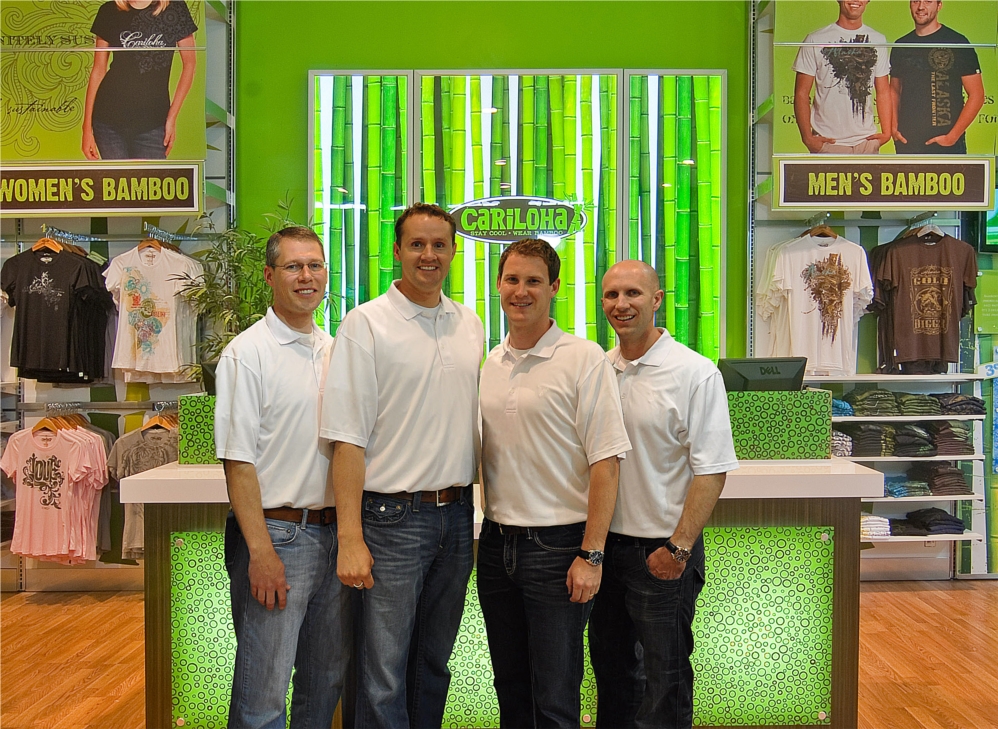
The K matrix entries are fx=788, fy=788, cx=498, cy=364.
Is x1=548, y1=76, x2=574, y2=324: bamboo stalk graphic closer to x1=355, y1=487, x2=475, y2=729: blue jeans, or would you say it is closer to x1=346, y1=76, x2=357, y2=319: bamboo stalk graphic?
x1=346, y1=76, x2=357, y2=319: bamboo stalk graphic

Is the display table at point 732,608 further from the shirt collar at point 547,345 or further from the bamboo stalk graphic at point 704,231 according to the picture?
the bamboo stalk graphic at point 704,231

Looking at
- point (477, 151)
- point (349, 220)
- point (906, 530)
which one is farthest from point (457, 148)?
point (906, 530)

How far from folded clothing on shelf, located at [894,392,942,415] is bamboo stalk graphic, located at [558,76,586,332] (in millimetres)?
2322

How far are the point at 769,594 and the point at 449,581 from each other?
4.64 ft

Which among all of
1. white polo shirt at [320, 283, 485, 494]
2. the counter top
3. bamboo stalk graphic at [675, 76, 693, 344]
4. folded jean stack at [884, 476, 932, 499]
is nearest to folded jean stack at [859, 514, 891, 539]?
folded jean stack at [884, 476, 932, 499]

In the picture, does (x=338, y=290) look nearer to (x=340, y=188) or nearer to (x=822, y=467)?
(x=340, y=188)

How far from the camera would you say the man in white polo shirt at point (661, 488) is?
2.25m

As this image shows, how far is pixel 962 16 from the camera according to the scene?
5.12 meters

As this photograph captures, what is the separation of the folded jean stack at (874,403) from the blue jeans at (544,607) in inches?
152

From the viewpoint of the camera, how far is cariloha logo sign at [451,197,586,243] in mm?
5375

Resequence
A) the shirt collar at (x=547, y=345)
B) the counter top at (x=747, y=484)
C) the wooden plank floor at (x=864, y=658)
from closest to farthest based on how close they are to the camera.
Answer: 1. the shirt collar at (x=547, y=345)
2. the counter top at (x=747, y=484)
3. the wooden plank floor at (x=864, y=658)

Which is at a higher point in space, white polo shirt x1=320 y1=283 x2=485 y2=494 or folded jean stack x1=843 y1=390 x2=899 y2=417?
white polo shirt x1=320 y1=283 x2=485 y2=494

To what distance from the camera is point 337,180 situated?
5.41 meters

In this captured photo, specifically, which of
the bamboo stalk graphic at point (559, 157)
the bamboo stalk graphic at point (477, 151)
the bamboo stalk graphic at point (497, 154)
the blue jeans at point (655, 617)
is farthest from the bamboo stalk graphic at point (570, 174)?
the blue jeans at point (655, 617)
